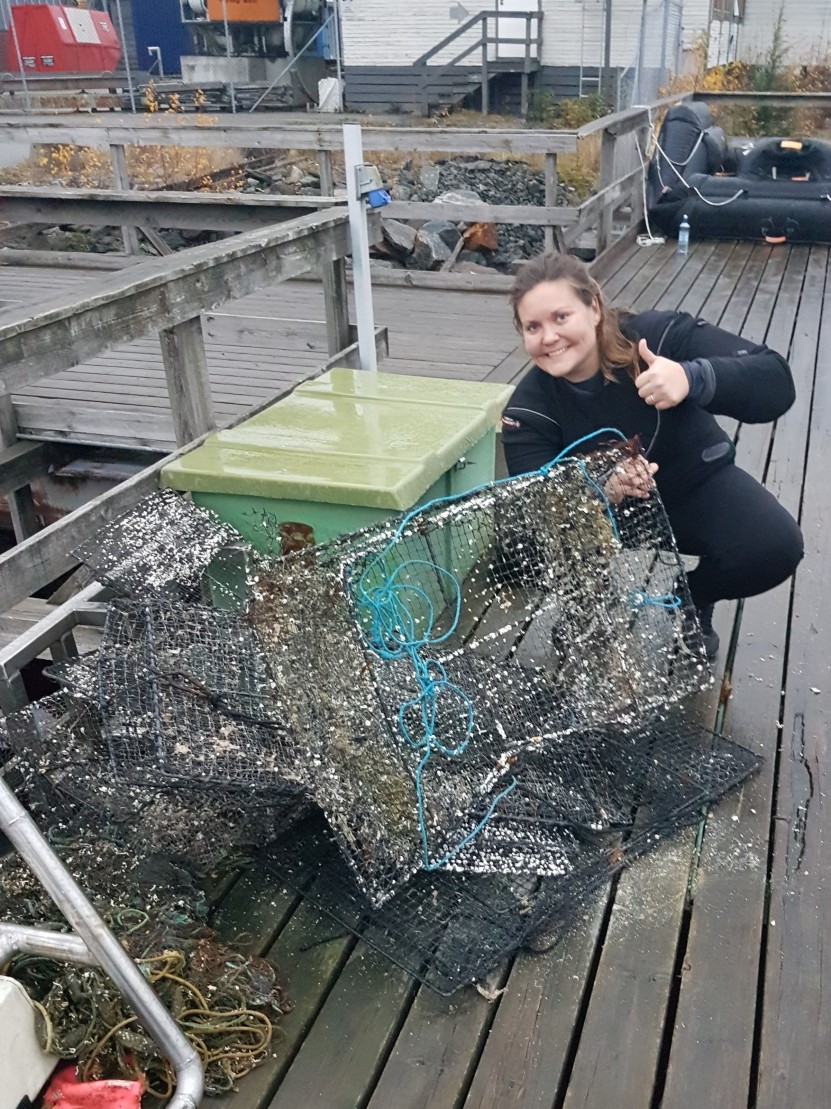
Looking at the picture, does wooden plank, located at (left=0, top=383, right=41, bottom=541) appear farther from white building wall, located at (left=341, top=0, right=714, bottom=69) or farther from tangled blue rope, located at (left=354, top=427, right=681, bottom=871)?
white building wall, located at (left=341, top=0, right=714, bottom=69)

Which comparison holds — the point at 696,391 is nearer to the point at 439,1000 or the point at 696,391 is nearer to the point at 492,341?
the point at 439,1000

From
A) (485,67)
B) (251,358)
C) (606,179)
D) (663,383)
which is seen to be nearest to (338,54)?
(485,67)

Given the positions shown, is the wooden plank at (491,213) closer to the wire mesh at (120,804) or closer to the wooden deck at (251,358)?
the wooden deck at (251,358)

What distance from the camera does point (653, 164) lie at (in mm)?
9539

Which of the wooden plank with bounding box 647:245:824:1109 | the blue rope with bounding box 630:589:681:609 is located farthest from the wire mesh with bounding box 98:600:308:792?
the blue rope with bounding box 630:589:681:609

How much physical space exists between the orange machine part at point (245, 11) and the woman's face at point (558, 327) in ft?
79.3

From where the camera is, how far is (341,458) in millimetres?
3045

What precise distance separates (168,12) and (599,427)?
29056mm

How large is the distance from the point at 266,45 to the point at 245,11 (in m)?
1.22

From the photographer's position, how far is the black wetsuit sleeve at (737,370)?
8.71 ft

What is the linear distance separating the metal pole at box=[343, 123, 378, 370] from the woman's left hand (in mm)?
2031

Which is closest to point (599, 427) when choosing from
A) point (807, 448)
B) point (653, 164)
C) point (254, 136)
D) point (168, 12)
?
point (807, 448)

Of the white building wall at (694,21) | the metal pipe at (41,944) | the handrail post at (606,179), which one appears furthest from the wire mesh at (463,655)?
the white building wall at (694,21)

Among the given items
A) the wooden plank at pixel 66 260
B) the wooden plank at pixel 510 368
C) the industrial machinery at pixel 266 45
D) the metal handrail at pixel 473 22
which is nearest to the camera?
the wooden plank at pixel 510 368
